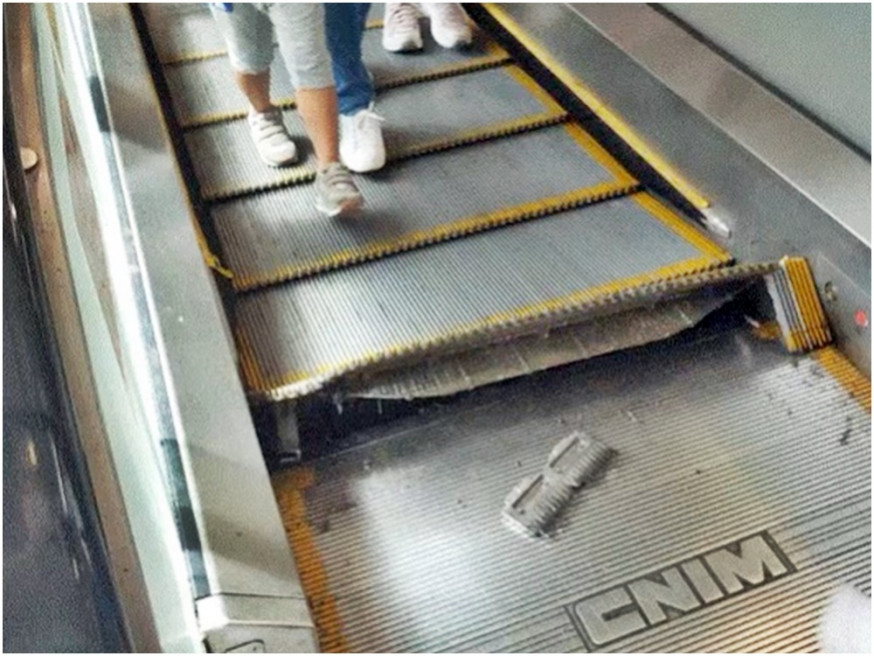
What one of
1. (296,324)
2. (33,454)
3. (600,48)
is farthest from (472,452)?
(600,48)

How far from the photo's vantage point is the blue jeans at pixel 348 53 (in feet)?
8.68

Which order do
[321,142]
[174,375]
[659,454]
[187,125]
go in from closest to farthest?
[174,375]
[659,454]
[321,142]
[187,125]

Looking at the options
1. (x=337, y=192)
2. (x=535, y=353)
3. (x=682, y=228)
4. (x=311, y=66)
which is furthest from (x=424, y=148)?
(x=535, y=353)

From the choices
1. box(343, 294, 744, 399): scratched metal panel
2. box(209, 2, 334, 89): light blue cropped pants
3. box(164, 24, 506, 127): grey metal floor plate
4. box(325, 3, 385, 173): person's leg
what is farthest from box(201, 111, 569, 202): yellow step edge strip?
box(343, 294, 744, 399): scratched metal panel

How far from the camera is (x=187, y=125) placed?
2939mm

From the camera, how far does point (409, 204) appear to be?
8.43 feet

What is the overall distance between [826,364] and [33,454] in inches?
64.5

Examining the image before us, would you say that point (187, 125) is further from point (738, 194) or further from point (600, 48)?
point (738, 194)

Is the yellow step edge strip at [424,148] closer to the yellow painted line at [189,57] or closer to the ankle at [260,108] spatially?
the ankle at [260,108]

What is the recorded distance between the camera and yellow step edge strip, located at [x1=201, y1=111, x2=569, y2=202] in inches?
104

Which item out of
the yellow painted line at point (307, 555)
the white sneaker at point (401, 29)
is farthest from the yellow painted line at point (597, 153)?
the yellow painted line at point (307, 555)

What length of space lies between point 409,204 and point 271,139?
0.52 metres

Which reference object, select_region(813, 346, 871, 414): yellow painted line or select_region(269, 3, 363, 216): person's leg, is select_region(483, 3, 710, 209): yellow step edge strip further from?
select_region(269, 3, 363, 216): person's leg

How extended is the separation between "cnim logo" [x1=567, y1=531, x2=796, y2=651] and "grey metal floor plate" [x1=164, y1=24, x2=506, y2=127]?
2.11m
